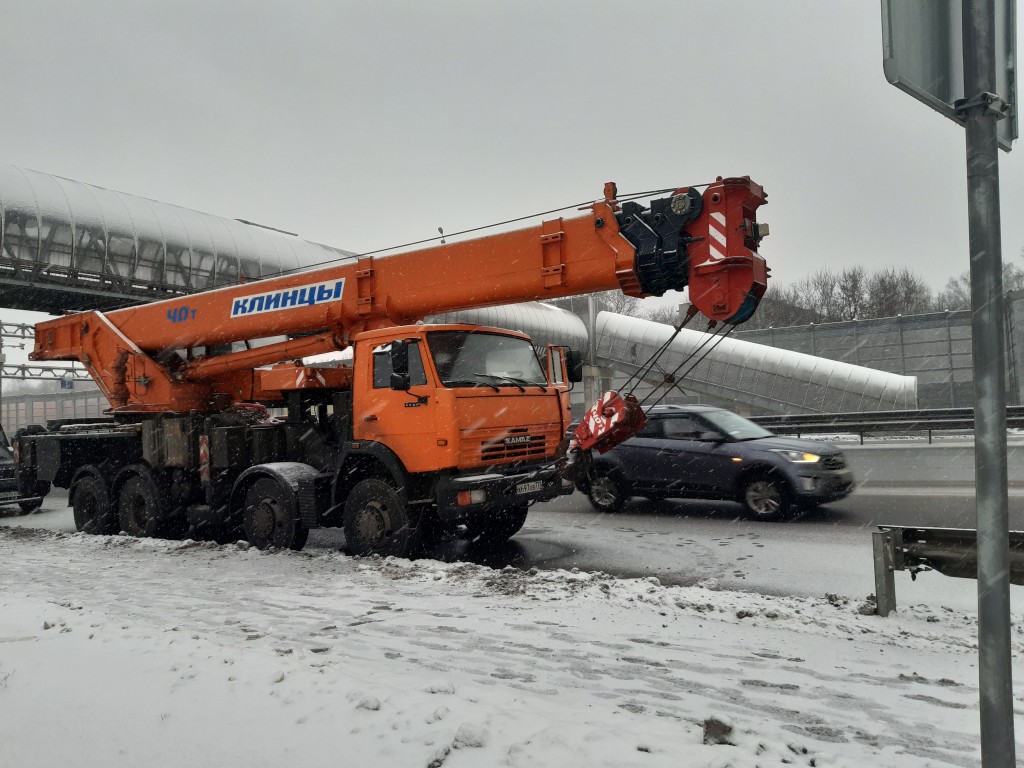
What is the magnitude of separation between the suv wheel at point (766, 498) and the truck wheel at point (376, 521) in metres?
4.82

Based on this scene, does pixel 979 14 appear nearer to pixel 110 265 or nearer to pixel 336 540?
pixel 336 540

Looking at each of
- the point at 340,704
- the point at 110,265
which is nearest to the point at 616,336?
the point at 110,265

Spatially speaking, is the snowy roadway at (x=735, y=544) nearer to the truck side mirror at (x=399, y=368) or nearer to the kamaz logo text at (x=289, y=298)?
the truck side mirror at (x=399, y=368)

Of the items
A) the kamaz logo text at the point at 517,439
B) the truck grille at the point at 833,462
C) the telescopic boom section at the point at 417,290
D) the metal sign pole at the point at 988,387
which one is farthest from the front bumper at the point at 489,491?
the metal sign pole at the point at 988,387

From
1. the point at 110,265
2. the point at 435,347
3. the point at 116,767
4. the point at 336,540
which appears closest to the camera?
the point at 116,767

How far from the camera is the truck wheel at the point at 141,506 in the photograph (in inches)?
420

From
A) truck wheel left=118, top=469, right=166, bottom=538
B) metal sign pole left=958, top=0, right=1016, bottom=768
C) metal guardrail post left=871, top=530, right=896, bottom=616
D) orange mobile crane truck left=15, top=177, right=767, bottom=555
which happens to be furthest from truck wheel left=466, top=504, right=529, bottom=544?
metal sign pole left=958, top=0, right=1016, bottom=768

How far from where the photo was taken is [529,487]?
330 inches

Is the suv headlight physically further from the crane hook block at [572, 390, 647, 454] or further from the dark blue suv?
the crane hook block at [572, 390, 647, 454]

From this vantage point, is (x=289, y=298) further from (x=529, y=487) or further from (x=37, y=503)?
(x=37, y=503)

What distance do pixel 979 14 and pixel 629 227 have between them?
534cm

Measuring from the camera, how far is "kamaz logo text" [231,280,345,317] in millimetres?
9284

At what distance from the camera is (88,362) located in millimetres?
12000

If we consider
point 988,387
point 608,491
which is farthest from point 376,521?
point 988,387
